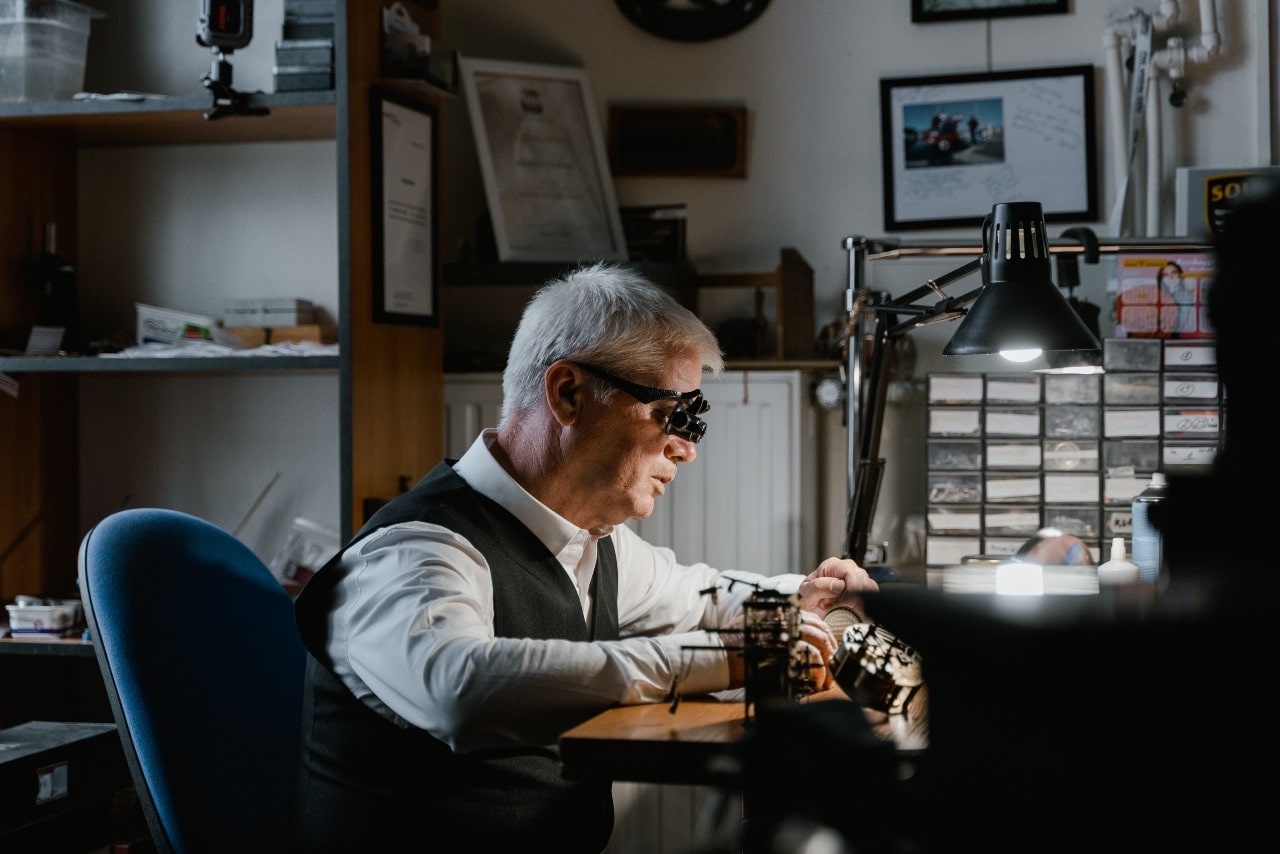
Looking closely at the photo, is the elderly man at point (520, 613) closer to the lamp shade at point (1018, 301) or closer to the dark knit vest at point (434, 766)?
the dark knit vest at point (434, 766)

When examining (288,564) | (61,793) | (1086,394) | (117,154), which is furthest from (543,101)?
(61,793)

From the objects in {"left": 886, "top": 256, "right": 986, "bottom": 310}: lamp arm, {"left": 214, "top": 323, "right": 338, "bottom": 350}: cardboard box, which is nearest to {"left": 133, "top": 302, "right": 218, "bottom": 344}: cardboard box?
{"left": 214, "top": 323, "right": 338, "bottom": 350}: cardboard box

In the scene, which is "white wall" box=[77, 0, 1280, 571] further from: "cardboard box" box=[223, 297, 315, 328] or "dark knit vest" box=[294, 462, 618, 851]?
"dark knit vest" box=[294, 462, 618, 851]

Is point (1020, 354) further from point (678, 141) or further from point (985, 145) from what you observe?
point (678, 141)

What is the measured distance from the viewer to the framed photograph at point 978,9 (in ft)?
10.2

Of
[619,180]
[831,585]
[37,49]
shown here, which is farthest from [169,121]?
[831,585]

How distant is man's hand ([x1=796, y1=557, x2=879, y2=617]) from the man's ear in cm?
48

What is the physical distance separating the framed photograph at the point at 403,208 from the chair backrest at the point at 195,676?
103 centimetres

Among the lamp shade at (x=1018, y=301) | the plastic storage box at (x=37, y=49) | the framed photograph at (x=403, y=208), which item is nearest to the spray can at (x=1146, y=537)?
the lamp shade at (x=1018, y=301)

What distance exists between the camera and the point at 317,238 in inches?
123

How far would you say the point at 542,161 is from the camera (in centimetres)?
321

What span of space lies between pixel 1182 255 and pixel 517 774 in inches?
77.6

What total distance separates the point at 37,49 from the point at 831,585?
7.09 feet

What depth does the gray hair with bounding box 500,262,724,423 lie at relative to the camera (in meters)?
1.80
